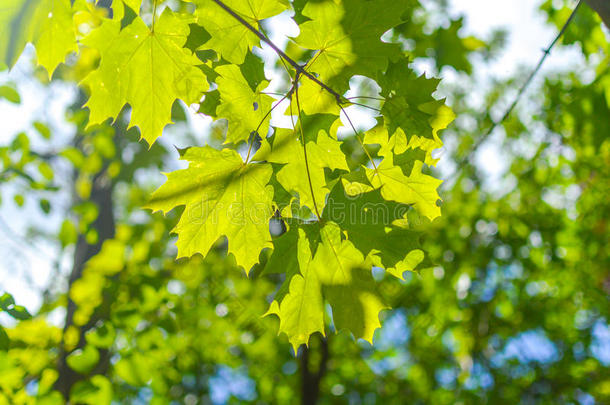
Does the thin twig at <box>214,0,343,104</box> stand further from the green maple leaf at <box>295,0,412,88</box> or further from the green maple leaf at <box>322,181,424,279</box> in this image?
the green maple leaf at <box>322,181,424,279</box>

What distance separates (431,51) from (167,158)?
9.31ft

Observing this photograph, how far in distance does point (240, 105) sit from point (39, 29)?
0.54 metres

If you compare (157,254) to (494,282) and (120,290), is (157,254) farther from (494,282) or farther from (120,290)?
(494,282)

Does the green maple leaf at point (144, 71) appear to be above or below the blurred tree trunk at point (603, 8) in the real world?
below

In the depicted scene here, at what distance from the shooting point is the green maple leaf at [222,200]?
126 centimetres

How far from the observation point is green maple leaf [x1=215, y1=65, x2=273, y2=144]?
1.23m

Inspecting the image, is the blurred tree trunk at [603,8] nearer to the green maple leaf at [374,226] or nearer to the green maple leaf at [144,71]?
the green maple leaf at [374,226]

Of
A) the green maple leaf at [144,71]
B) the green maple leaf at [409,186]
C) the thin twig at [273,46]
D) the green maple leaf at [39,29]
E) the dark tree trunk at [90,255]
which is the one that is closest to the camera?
the green maple leaf at [39,29]

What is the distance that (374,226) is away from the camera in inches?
50.0

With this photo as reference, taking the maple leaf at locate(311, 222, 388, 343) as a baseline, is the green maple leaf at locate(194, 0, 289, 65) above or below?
above

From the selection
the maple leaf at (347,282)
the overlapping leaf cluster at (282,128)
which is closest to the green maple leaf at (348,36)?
the overlapping leaf cluster at (282,128)

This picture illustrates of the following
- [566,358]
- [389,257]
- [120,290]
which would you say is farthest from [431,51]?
[566,358]

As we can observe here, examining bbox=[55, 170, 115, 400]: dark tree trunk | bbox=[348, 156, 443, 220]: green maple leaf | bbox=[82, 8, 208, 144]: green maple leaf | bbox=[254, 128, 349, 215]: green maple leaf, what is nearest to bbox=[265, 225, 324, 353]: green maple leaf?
bbox=[254, 128, 349, 215]: green maple leaf

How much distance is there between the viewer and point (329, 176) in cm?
143
